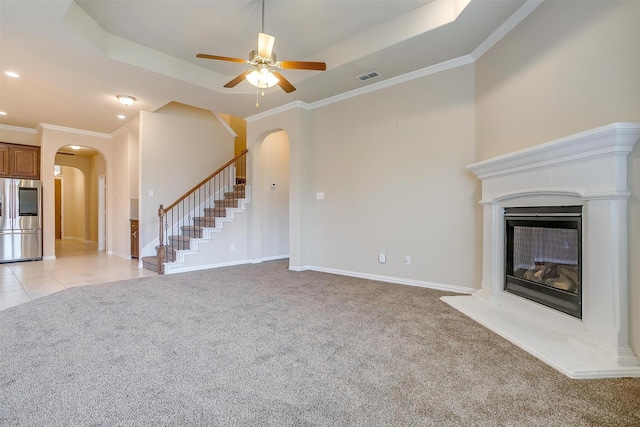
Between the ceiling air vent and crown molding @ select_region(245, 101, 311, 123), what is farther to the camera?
crown molding @ select_region(245, 101, 311, 123)

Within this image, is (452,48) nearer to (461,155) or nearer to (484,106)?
(484,106)

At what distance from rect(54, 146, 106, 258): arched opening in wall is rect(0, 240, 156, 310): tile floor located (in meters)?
1.70

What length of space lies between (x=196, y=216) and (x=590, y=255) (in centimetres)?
648

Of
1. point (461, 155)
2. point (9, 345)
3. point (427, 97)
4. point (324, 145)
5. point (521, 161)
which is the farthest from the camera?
point (324, 145)

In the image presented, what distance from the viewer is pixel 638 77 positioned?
6.49ft

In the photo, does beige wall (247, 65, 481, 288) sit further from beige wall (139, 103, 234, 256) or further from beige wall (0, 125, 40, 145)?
beige wall (0, 125, 40, 145)

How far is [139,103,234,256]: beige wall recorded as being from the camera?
19.4 feet

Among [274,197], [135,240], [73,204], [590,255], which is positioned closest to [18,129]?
[135,240]

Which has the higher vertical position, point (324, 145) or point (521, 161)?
point (324, 145)

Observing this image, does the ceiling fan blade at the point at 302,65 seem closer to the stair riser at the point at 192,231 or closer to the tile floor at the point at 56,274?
the stair riser at the point at 192,231

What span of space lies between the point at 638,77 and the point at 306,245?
4419 mm

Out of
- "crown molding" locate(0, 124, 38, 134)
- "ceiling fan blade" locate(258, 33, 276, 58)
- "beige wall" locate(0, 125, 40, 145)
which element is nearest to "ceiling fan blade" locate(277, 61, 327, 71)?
"ceiling fan blade" locate(258, 33, 276, 58)

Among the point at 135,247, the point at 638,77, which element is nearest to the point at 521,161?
the point at 638,77

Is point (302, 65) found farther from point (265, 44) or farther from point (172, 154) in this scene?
point (172, 154)
